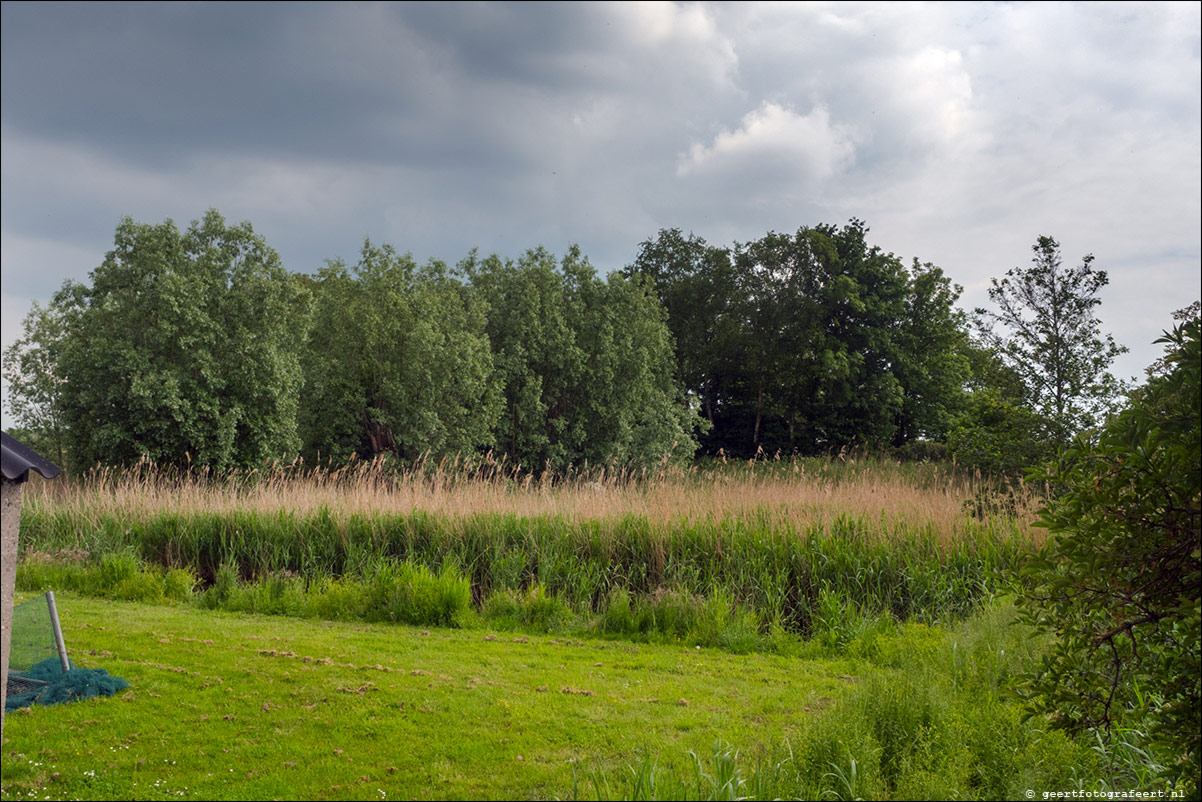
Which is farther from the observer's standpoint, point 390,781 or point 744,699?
point 744,699

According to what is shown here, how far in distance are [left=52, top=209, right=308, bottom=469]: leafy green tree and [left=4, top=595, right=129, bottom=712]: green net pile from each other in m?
14.5

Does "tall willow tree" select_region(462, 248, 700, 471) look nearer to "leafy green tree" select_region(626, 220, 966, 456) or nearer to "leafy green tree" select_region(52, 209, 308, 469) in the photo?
"leafy green tree" select_region(626, 220, 966, 456)

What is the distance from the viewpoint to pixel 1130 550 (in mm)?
2617

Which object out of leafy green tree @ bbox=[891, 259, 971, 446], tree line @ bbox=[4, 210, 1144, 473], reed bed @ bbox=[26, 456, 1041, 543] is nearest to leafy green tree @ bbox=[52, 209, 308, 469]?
tree line @ bbox=[4, 210, 1144, 473]

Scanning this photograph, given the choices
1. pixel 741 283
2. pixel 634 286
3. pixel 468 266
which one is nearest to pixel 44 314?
pixel 468 266

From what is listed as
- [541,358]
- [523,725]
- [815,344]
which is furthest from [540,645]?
[815,344]

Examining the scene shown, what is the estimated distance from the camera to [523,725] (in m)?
4.47

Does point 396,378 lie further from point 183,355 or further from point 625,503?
point 625,503

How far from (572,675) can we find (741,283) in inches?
1207

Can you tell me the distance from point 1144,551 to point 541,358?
977 inches

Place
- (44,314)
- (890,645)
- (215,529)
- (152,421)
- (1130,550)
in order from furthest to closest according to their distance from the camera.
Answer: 1. (44,314)
2. (152,421)
3. (215,529)
4. (890,645)
5. (1130,550)

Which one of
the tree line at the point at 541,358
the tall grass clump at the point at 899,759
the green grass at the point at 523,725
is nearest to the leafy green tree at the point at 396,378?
the tree line at the point at 541,358

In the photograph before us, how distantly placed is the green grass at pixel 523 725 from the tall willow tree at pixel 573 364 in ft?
66.0

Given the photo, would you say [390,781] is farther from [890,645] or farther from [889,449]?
[889,449]
